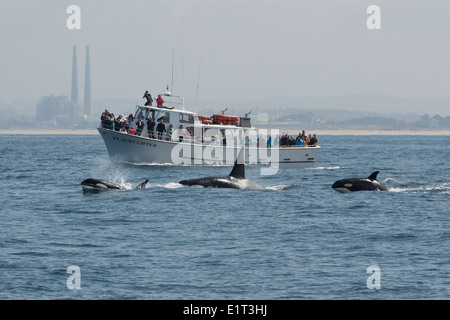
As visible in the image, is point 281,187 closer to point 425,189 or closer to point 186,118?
point 425,189

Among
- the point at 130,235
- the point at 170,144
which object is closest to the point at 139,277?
the point at 130,235

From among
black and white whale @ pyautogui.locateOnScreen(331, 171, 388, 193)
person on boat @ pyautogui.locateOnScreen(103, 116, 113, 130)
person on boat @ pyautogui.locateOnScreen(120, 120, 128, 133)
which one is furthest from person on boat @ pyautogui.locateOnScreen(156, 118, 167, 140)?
black and white whale @ pyautogui.locateOnScreen(331, 171, 388, 193)

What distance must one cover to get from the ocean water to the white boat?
1541 centimetres

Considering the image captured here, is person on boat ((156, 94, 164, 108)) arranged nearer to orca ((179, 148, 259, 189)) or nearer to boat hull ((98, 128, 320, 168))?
boat hull ((98, 128, 320, 168))

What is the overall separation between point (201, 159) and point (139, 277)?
36376 mm

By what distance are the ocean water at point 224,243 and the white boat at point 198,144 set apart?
1541 centimetres

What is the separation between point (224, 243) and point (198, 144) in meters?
32.2

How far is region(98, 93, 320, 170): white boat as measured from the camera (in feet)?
182

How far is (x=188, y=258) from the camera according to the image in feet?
70.9

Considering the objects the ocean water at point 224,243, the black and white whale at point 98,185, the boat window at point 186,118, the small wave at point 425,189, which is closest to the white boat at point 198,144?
the boat window at point 186,118

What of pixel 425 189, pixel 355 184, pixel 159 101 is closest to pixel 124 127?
pixel 159 101

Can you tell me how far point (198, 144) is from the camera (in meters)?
55.7

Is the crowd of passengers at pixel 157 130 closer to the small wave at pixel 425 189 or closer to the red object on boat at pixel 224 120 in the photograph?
the red object on boat at pixel 224 120

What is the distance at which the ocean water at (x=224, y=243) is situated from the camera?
18594mm
